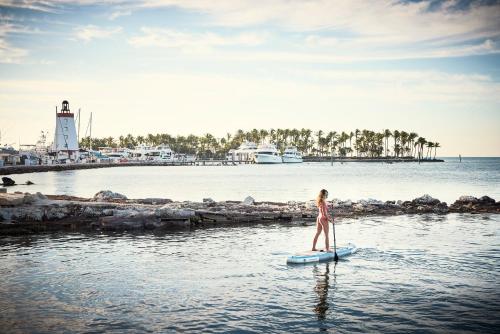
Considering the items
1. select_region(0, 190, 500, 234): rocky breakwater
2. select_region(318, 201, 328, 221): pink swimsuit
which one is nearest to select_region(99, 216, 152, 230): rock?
select_region(0, 190, 500, 234): rocky breakwater

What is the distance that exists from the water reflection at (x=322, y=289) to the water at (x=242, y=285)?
3 centimetres

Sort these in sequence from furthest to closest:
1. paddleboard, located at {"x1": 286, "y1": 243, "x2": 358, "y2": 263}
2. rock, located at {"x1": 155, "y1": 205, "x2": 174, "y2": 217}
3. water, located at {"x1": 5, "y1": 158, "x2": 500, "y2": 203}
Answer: water, located at {"x1": 5, "y1": 158, "x2": 500, "y2": 203} < rock, located at {"x1": 155, "y1": 205, "x2": 174, "y2": 217} < paddleboard, located at {"x1": 286, "y1": 243, "x2": 358, "y2": 263}

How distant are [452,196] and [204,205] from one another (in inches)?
1335

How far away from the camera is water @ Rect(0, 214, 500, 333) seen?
11.0 m

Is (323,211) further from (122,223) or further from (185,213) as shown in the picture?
(122,223)

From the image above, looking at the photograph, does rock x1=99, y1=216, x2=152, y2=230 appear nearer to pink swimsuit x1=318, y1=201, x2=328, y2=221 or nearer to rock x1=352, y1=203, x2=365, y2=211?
pink swimsuit x1=318, y1=201, x2=328, y2=221

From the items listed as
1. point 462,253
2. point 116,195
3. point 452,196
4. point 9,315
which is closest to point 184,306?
point 9,315

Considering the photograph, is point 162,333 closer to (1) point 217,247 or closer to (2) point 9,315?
(2) point 9,315

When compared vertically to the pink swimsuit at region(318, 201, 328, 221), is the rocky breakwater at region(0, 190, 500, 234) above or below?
below

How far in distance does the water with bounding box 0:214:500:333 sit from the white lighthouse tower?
379 ft

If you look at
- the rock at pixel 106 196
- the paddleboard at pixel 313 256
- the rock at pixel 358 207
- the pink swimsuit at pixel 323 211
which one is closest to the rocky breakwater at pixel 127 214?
the rock at pixel 358 207

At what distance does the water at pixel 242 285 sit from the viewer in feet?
36.1

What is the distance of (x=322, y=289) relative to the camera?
1367 centimetres

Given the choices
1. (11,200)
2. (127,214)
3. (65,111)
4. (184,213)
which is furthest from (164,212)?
(65,111)
